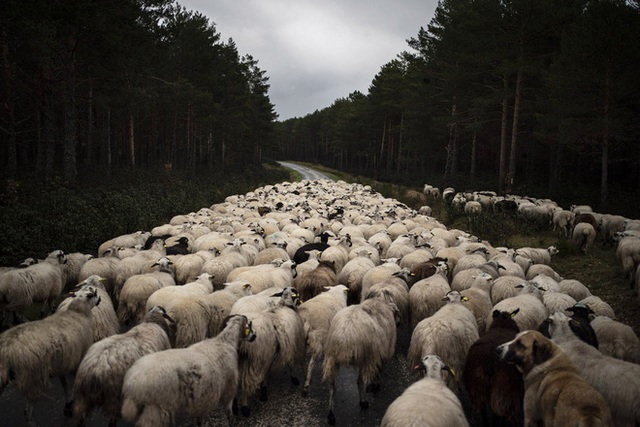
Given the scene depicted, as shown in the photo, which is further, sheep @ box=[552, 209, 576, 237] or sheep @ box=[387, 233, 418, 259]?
sheep @ box=[552, 209, 576, 237]

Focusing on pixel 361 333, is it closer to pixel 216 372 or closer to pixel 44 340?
pixel 216 372

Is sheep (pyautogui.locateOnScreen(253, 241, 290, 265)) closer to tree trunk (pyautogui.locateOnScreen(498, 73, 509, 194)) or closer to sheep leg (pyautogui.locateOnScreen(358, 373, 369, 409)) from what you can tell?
sheep leg (pyautogui.locateOnScreen(358, 373, 369, 409))

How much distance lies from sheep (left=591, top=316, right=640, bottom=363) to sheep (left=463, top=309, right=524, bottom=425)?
1.97 meters

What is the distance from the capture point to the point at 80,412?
5.07 meters

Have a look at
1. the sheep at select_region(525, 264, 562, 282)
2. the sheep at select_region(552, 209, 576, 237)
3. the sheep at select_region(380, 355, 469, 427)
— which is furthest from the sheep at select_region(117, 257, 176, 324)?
the sheep at select_region(552, 209, 576, 237)

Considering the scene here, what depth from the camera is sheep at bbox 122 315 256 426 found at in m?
4.61

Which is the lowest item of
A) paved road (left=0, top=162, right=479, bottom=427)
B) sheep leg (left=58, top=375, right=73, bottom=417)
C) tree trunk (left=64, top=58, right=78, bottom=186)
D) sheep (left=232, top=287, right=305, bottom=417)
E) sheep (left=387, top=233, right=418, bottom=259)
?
paved road (left=0, top=162, right=479, bottom=427)

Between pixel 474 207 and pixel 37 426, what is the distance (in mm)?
23546

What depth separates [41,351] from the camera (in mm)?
5570

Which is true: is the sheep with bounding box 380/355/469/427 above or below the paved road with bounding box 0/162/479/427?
above

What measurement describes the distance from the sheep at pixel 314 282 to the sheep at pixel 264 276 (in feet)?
1.24

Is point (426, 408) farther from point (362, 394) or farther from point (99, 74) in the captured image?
point (99, 74)

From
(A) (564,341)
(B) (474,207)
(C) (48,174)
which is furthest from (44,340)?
(B) (474,207)

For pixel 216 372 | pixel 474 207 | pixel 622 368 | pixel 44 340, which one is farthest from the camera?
pixel 474 207
